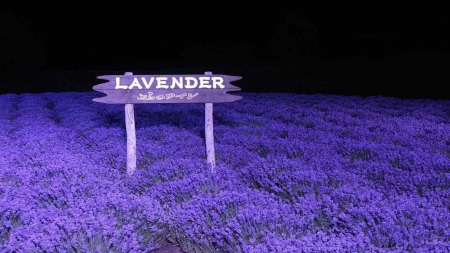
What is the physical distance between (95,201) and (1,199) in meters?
0.73

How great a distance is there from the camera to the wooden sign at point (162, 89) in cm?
514

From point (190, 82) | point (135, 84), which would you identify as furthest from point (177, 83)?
point (135, 84)

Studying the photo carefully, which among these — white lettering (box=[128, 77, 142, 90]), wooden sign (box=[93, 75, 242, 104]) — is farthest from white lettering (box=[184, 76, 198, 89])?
white lettering (box=[128, 77, 142, 90])

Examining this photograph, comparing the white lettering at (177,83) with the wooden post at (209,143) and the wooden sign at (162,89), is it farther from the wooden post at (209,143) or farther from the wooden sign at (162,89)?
the wooden post at (209,143)

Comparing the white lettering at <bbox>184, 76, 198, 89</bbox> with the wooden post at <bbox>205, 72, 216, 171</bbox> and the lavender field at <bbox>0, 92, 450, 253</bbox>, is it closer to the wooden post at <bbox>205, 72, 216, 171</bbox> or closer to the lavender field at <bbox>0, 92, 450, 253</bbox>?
the wooden post at <bbox>205, 72, 216, 171</bbox>

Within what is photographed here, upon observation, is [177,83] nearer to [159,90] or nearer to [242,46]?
[159,90]

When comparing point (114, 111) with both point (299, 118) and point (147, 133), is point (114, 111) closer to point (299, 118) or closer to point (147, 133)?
point (147, 133)

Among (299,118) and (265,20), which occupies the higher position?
(265,20)

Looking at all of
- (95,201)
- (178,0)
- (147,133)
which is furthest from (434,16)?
(95,201)

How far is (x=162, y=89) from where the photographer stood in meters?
5.17

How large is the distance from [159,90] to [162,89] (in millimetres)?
34

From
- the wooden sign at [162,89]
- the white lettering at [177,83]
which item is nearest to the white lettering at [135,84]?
the wooden sign at [162,89]

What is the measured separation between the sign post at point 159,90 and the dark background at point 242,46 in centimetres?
1053

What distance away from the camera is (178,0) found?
1460 inches
